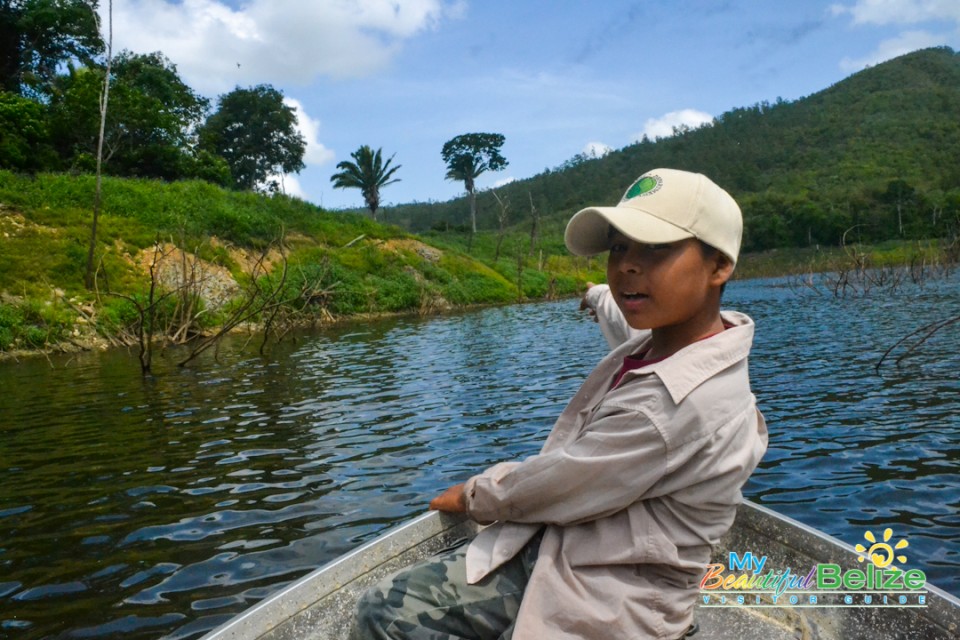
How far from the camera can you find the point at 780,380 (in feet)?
33.1

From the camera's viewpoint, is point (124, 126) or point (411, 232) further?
point (411, 232)

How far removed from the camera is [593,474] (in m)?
1.70

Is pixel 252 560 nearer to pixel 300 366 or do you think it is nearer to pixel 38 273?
pixel 300 366

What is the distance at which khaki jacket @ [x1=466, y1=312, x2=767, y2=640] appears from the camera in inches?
65.4

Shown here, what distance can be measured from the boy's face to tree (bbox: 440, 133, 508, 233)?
217 ft

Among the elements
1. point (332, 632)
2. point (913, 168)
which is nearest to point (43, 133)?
point (332, 632)

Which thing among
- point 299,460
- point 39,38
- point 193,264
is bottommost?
point 299,460

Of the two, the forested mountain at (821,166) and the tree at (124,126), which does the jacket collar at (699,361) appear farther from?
Answer: the forested mountain at (821,166)

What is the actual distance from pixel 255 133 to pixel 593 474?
52890 millimetres

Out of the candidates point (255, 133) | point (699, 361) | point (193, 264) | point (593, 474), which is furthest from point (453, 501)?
point (255, 133)

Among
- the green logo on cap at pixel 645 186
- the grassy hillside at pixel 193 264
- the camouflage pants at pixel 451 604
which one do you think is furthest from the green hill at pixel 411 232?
the green logo on cap at pixel 645 186

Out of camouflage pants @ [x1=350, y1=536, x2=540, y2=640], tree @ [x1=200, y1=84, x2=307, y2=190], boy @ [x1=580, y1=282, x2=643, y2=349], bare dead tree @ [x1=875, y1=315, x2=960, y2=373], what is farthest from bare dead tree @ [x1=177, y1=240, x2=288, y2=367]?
tree @ [x1=200, y1=84, x2=307, y2=190]

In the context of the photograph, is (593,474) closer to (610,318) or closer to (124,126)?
(610,318)

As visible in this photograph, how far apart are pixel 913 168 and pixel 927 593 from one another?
88.0 m
